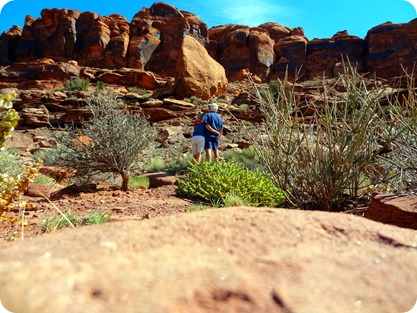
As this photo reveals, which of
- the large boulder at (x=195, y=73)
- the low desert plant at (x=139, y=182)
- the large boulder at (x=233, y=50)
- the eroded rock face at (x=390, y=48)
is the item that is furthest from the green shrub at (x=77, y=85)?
the eroded rock face at (x=390, y=48)

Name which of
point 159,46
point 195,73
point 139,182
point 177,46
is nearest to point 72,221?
point 139,182

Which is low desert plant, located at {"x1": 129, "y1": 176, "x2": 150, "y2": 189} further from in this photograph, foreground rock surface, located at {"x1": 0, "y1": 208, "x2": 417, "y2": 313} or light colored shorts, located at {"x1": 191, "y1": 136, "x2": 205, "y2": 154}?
foreground rock surface, located at {"x1": 0, "y1": 208, "x2": 417, "y2": 313}

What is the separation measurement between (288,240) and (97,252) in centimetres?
54

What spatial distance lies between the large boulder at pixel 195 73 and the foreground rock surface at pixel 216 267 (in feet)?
76.2

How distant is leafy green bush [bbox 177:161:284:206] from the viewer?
5418mm

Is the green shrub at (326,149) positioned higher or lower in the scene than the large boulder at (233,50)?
lower

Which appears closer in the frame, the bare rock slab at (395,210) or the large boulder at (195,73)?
the bare rock slab at (395,210)

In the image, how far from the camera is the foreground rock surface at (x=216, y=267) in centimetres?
89

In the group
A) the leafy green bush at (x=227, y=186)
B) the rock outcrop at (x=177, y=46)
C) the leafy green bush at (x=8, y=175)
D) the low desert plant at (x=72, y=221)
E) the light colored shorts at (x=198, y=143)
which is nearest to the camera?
the leafy green bush at (x=8, y=175)

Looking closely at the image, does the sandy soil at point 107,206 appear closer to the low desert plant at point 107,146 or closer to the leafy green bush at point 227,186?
the leafy green bush at point 227,186

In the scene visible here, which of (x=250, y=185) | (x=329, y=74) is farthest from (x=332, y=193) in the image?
(x=329, y=74)

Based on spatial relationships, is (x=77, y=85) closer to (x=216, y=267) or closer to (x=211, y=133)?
(x=211, y=133)

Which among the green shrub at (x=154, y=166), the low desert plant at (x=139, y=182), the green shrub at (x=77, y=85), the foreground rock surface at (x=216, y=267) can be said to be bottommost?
the green shrub at (x=154, y=166)

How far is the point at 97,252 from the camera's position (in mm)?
1071
